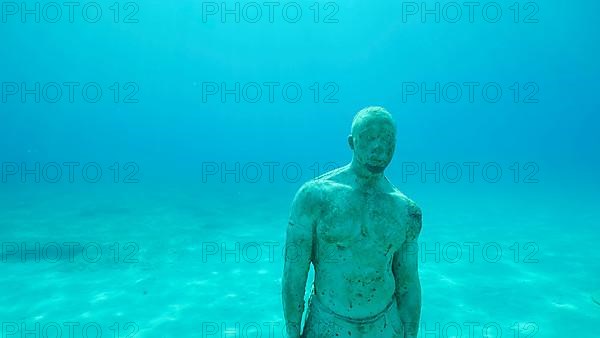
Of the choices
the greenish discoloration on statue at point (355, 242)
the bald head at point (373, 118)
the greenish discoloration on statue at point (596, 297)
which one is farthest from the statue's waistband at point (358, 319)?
the greenish discoloration on statue at point (596, 297)

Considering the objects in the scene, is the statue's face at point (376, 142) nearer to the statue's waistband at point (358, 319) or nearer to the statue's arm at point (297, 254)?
the statue's arm at point (297, 254)

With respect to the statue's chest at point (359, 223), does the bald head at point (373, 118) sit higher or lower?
higher

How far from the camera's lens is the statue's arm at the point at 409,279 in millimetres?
2877

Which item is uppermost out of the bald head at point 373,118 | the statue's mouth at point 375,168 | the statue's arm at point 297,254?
the bald head at point 373,118

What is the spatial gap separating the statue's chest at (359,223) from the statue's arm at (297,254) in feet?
0.32

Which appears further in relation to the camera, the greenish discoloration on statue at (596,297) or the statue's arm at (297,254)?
the greenish discoloration on statue at (596,297)

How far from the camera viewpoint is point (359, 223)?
274 centimetres

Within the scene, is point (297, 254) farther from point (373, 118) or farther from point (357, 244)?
point (373, 118)

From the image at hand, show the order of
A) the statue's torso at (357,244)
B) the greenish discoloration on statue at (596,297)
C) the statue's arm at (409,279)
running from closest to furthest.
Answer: the statue's torso at (357,244) < the statue's arm at (409,279) < the greenish discoloration on statue at (596,297)

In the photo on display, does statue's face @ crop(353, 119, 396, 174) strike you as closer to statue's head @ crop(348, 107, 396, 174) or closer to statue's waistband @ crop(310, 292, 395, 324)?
statue's head @ crop(348, 107, 396, 174)

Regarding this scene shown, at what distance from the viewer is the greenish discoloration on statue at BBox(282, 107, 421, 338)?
2729mm

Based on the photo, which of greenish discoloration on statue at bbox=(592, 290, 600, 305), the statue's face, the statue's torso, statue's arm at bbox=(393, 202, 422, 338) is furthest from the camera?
greenish discoloration on statue at bbox=(592, 290, 600, 305)

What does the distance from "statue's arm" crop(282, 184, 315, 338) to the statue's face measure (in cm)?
42

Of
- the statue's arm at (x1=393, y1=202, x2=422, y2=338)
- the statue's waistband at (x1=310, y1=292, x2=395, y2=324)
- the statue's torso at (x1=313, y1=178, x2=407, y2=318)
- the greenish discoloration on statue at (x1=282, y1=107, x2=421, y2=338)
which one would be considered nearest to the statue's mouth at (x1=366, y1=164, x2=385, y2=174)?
the greenish discoloration on statue at (x1=282, y1=107, x2=421, y2=338)
